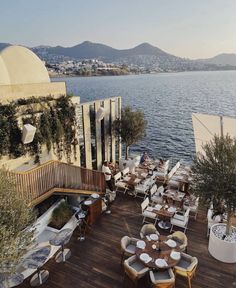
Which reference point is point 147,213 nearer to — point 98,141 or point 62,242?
point 62,242

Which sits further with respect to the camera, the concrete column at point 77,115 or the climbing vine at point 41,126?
the concrete column at point 77,115

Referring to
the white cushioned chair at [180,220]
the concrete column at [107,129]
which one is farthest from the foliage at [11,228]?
the concrete column at [107,129]

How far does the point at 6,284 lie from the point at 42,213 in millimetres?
3833

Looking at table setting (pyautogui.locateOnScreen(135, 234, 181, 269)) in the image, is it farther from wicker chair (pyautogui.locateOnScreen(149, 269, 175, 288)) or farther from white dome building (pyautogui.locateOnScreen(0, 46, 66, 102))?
white dome building (pyautogui.locateOnScreen(0, 46, 66, 102))

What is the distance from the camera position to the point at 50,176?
10250 mm

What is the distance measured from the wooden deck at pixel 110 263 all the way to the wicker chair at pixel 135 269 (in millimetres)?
461

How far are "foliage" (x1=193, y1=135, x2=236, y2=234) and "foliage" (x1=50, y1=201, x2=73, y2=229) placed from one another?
17.6 ft

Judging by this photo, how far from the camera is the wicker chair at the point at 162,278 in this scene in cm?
675

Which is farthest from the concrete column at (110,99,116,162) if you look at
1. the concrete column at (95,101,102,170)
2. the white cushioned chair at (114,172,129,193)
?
the white cushioned chair at (114,172,129,193)

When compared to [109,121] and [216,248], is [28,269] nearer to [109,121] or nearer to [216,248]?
[216,248]

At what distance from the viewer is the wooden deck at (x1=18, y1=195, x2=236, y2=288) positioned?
7652 mm

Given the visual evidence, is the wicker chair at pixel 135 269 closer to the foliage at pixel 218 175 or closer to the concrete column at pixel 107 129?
the foliage at pixel 218 175

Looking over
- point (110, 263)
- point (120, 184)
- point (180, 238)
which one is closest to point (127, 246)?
point (110, 263)

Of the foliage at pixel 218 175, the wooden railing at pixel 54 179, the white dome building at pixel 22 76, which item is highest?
the white dome building at pixel 22 76
